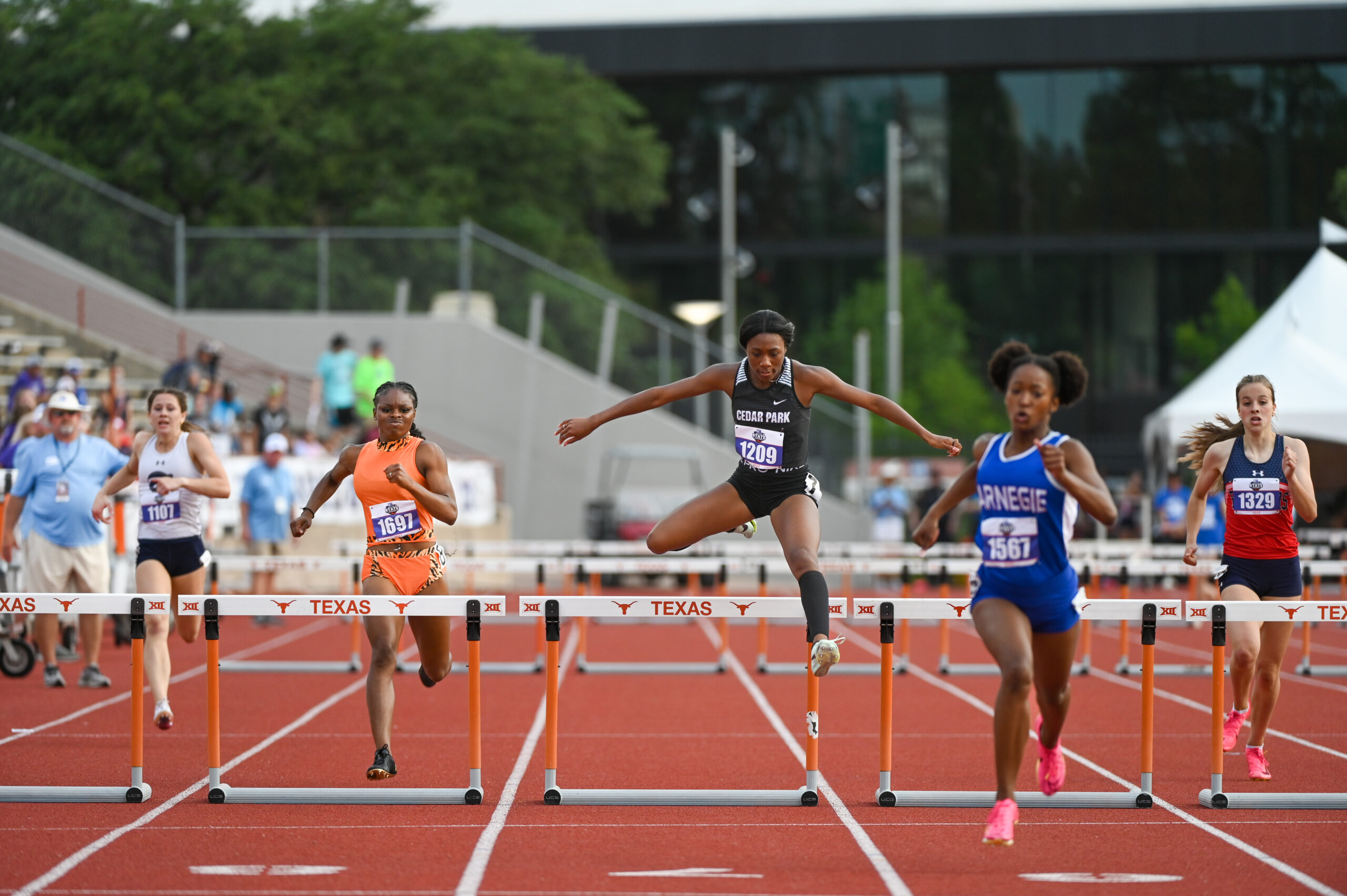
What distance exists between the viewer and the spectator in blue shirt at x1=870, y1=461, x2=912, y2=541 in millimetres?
24453

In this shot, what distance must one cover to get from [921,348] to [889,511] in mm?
19839

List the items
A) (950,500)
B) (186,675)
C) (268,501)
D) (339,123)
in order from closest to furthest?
1. (950,500)
2. (186,675)
3. (268,501)
4. (339,123)

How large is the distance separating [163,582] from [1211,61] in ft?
140

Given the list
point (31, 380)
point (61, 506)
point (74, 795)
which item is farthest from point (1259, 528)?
point (31, 380)

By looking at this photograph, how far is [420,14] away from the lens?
36.2 metres

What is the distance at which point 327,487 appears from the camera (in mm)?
8125

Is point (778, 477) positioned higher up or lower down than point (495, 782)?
higher up

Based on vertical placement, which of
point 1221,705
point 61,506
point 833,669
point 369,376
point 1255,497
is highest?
point 369,376

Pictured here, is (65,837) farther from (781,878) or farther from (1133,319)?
(1133,319)

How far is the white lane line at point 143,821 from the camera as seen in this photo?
6.05 meters

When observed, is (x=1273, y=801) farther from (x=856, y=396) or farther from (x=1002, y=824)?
(x=856, y=396)

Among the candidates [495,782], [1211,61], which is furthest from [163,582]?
[1211,61]

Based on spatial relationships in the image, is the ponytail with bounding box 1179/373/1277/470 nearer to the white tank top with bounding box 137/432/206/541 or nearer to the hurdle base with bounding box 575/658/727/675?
the white tank top with bounding box 137/432/206/541

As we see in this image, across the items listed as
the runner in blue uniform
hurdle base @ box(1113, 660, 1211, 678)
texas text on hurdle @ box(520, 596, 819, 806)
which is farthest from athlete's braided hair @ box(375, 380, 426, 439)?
hurdle base @ box(1113, 660, 1211, 678)
